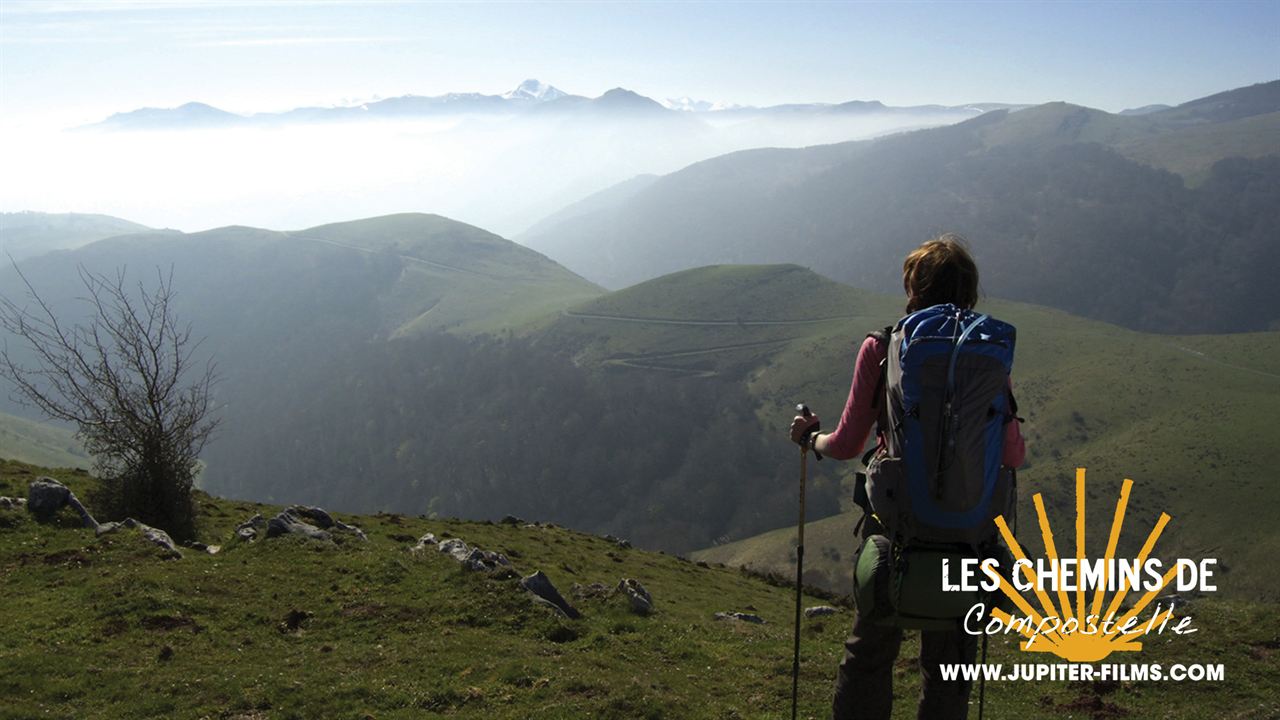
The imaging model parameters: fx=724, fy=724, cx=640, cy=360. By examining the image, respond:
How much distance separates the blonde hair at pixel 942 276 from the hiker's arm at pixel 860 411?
540 millimetres

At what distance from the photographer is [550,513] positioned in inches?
7446

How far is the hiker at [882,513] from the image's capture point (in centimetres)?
597

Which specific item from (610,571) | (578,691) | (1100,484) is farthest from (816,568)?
(578,691)

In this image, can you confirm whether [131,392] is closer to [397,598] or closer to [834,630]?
[397,598]

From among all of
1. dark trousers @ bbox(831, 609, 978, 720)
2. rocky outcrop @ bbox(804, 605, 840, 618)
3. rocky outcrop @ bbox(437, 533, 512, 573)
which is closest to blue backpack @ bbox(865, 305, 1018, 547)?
dark trousers @ bbox(831, 609, 978, 720)

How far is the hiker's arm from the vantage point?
6.04 metres

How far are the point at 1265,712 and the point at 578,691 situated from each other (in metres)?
12.4

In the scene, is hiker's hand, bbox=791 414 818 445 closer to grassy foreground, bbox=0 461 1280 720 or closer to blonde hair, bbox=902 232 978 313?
blonde hair, bbox=902 232 978 313

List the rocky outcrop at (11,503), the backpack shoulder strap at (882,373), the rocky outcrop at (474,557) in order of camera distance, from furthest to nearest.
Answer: the rocky outcrop at (11,503), the rocky outcrop at (474,557), the backpack shoulder strap at (882,373)

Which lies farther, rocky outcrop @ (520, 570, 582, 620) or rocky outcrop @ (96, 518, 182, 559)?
rocky outcrop @ (96, 518, 182, 559)

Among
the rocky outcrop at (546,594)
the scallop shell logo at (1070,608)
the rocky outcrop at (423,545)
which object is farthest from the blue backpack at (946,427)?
the rocky outcrop at (423,545)

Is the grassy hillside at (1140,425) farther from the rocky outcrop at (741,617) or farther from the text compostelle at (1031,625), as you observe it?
the text compostelle at (1031,625)

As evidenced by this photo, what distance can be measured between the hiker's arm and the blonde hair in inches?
21.3

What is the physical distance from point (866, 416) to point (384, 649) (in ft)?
39.1
